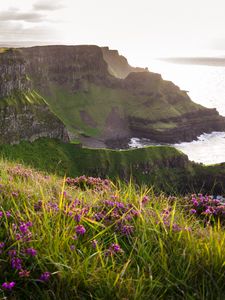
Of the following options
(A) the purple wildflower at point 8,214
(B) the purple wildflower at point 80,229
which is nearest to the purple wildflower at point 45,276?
(B) the purple wildflower at point 80,229

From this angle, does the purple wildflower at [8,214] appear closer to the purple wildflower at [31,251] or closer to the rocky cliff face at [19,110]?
the purple wildflower at [31,251]

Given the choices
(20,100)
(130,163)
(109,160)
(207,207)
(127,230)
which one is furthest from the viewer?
(20,100)

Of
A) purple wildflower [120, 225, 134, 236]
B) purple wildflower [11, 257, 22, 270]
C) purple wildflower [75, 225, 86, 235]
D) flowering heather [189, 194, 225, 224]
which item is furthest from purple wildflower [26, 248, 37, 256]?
flowering heather [189, 194, 225, 224]

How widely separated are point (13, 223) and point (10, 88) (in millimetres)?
161313

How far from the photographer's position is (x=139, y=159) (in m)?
164

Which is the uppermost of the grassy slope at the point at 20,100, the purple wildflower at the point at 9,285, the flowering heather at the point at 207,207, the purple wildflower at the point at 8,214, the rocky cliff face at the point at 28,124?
the purple wildflower at the point at 8,214

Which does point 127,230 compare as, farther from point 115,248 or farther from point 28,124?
point 28,124

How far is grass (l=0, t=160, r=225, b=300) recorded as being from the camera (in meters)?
5.43

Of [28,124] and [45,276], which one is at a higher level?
[45,276]

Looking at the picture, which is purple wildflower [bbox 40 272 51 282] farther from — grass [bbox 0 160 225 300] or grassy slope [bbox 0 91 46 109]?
grassy slope [bbox 0 91 46 109]

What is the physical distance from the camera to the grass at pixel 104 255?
5.43m

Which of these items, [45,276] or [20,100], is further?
[20,100]

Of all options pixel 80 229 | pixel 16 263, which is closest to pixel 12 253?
pixel 16 263

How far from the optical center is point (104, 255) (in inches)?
238
